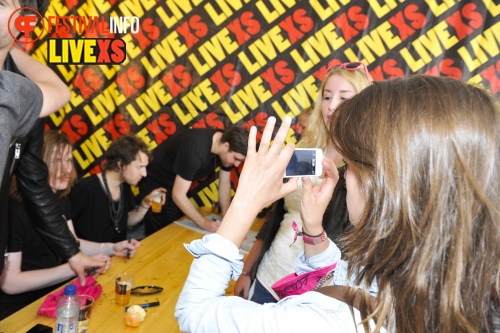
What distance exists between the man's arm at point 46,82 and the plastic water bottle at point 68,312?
640mm

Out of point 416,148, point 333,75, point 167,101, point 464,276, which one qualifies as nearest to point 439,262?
point 464,276

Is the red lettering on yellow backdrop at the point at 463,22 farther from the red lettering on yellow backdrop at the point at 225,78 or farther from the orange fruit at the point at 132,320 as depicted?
the orange fruit at the point at 132,320

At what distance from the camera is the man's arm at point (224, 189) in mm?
3371

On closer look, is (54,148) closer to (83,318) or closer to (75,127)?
(83,318)

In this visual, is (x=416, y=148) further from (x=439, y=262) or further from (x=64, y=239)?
(x=64, y=239)

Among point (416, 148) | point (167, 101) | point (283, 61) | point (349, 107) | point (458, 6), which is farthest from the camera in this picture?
point (167, 101)

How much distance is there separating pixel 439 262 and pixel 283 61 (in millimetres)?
3029

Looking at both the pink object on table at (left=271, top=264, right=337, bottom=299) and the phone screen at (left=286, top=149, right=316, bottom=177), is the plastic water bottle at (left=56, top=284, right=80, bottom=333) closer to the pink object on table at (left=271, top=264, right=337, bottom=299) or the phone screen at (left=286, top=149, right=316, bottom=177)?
the pink object on table at (left=271, top=264, right=337, bottom=299)

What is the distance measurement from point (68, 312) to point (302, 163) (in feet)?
2.88

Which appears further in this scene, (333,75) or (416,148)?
(333,75)

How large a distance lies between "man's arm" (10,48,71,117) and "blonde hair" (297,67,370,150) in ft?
3.32

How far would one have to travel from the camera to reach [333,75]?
1888 mm

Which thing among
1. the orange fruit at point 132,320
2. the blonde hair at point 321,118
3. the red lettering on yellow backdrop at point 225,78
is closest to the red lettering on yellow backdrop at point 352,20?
the red lettering on yellow backdrop at point 225,78

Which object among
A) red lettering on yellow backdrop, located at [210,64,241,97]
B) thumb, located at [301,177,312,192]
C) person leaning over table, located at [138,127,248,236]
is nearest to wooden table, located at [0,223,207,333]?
person leaning over table, located at [138,127,248,236]
